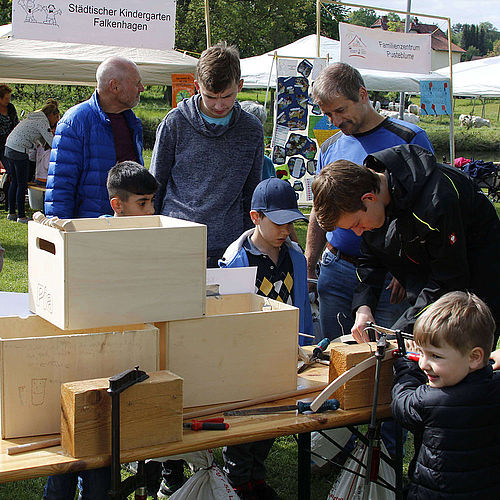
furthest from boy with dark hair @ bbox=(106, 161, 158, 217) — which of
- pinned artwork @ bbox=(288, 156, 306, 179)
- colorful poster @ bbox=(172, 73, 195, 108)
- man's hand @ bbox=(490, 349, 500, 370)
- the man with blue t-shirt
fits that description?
pinned artwork @ bbox=(288, 156, 306, 179)

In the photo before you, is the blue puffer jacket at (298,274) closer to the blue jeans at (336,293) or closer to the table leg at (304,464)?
the blue jeans at (336,293)

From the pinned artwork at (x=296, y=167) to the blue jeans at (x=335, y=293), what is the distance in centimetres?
586

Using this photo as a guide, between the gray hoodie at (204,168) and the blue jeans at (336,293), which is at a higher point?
the gray hoodie at (204,168)

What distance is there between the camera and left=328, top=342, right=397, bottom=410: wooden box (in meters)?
2.16

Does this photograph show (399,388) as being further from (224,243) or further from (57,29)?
(57,29)

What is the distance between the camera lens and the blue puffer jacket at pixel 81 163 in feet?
11.0

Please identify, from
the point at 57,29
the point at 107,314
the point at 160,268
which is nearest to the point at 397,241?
the point at 160,268

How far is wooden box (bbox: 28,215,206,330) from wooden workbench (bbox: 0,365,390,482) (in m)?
0.35

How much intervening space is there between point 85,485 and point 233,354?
616 mm

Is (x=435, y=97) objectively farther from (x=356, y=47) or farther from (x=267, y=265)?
(x=267, y=265)

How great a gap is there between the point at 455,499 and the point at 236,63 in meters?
2.02

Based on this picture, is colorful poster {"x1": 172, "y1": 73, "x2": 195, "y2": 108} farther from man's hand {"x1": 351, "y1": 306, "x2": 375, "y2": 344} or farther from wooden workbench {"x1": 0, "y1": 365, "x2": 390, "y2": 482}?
wooden workbench {"x1": 0, "y1": 365, "x2": 390, "y2": 482}

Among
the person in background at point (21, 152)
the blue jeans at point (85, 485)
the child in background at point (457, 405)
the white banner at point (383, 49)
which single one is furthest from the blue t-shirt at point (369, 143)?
the person in background at point (21, 152)

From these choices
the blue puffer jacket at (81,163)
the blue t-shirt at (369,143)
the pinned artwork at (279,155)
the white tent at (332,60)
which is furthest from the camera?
the white tent at (332,60)
